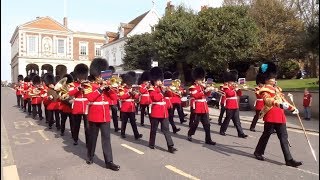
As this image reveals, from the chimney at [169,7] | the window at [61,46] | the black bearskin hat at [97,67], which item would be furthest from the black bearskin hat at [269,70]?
the window at [61,46]

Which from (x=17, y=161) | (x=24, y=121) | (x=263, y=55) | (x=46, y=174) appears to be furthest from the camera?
(x=263, y=55)

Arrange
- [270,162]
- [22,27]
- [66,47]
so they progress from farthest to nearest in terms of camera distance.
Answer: [66,47], [22,27], [270,162]

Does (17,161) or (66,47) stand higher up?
(66,47)

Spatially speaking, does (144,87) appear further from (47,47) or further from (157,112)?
(47,47)

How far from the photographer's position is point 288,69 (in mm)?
29906

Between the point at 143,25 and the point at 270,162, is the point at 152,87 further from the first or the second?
the point at 143,25

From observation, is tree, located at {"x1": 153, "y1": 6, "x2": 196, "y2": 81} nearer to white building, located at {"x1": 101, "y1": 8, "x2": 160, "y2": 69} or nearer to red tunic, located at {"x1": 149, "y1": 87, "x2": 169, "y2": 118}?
white building, located at {"x1": 101, "y1": 8, "x2": 160, "y2": 69}

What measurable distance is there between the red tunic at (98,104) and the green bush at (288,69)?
24.8 metres

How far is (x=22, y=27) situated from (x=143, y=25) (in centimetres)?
2209

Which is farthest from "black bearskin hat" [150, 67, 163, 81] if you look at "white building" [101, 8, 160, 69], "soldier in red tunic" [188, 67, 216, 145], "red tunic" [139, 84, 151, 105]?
"white building" [101, 8, 160, 69]

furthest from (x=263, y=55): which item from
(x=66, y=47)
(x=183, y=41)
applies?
(x=66, y=47)

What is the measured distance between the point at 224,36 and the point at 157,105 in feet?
57.1

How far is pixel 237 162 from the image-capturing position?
688 centimetres

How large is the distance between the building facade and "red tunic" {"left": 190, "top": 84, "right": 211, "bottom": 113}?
2040 inches
